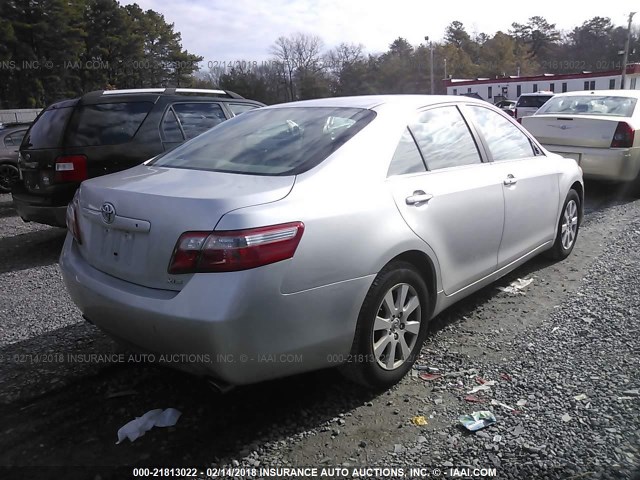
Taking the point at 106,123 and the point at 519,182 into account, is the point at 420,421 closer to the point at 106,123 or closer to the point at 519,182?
the point at 519,182

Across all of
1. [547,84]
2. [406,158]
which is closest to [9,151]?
[406,158]

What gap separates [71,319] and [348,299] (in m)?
2.63

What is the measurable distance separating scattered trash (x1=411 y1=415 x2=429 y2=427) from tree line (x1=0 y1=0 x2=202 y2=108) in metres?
45.5

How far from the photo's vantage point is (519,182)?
13.4 feet

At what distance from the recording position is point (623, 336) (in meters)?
3.59

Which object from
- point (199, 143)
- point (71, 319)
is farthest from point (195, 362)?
point (71, 319)

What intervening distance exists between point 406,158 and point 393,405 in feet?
4.70

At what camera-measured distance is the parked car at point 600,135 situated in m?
7.70

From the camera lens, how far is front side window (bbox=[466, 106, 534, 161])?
401 centimetres

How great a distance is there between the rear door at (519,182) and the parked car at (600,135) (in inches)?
144

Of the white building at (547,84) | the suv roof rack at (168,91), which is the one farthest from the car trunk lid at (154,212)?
the white building at (547,84)

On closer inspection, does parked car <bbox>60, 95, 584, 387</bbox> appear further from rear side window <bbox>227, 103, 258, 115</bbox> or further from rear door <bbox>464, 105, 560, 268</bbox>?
rear side window <bbox>227, 103, 258, 115</bbox>

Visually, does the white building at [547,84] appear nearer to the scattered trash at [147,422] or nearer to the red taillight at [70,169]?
the red taillight at [70,169]

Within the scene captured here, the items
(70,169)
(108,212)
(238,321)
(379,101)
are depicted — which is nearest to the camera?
(238,321)
